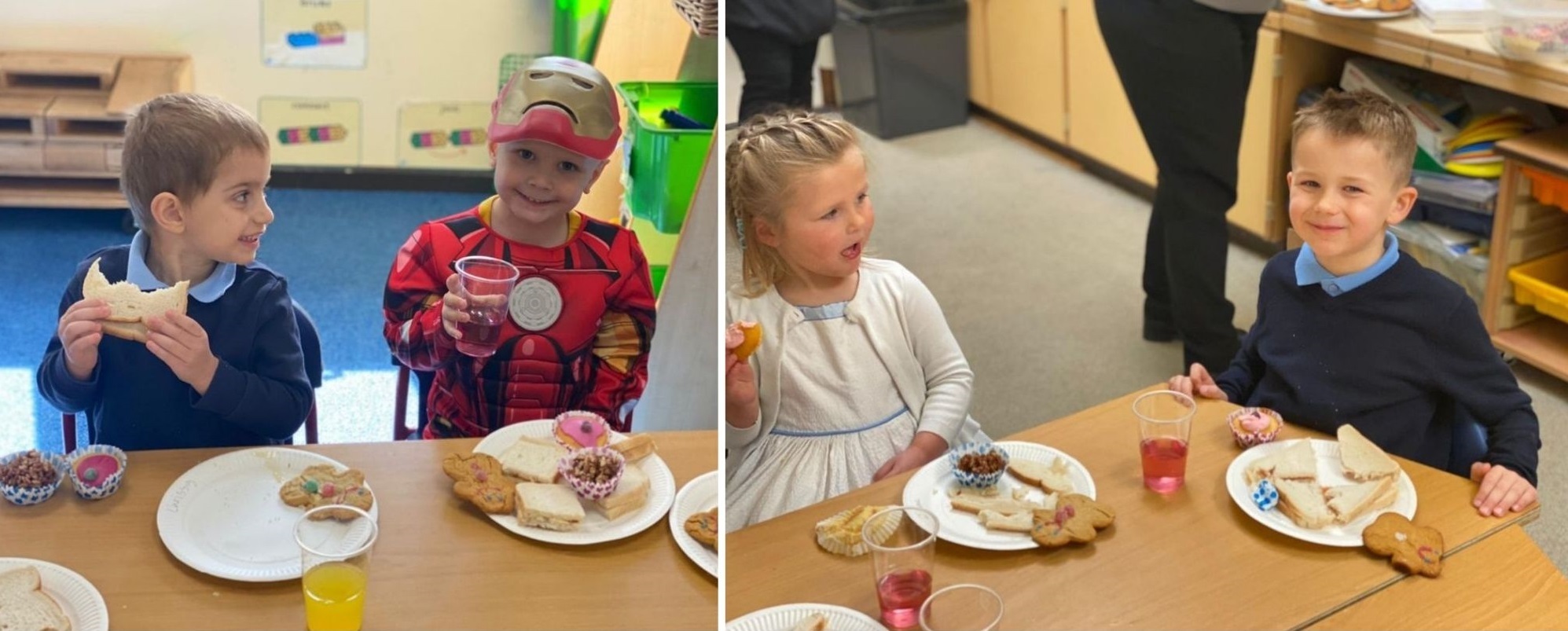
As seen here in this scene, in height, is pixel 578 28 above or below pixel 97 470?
above

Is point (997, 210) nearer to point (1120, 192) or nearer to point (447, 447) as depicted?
point (1120, 192)

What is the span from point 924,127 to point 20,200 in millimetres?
1298

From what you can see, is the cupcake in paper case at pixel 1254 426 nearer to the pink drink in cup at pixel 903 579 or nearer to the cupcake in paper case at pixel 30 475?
the pink drink in cup at pixel 903 579

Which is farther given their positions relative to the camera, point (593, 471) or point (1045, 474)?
point (1045, 474)

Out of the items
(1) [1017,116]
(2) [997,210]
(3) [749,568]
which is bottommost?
(3) [749,568]

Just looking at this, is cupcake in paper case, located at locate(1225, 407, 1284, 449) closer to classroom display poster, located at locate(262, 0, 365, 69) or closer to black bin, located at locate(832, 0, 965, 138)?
black bin, located at locate(832, 0, 965, 138)

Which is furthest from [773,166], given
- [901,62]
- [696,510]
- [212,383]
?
[212,383]

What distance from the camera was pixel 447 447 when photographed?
1.18 meters

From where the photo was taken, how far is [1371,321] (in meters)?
1.63

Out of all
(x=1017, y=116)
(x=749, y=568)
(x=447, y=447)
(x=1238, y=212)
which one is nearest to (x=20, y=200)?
(x=447, y=447)

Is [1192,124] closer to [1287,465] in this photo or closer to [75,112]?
[1287,465]

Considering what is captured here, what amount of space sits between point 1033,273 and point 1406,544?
1.06 meters

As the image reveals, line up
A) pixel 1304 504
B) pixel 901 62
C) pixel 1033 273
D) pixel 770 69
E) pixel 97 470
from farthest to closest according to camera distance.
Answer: pixel 1033 273, pixel 901 62, pixel 770 69, pixel 1304 504, pixel 97 470

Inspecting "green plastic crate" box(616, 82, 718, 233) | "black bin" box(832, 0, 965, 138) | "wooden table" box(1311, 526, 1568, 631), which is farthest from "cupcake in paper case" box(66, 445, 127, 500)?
"wooden table" box(1311, 526, 1568, 631)
